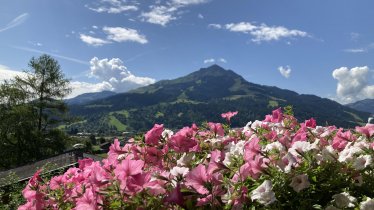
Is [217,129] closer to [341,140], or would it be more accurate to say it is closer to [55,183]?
[341,140]

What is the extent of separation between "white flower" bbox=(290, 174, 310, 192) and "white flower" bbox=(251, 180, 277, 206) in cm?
15

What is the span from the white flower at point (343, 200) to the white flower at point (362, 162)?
282mm

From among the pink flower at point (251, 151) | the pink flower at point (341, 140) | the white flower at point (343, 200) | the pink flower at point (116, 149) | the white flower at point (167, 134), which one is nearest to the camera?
the white flower at point (343, 200)

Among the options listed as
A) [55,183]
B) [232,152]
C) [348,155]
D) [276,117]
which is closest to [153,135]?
[232,152]

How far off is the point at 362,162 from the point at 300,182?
1.63 feet

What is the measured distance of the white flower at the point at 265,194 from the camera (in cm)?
231

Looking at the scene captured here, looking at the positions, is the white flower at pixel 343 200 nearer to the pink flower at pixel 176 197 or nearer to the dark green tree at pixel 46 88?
the pink flower at pixel 176 197

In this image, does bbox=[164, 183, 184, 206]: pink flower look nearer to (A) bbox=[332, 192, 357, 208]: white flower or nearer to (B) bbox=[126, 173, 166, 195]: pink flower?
(B) bbox=[126, 173, 166, 195]: pink flower

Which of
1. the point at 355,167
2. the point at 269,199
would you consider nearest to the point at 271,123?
the point at 355,167

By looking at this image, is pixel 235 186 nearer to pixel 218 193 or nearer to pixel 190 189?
pixel 218 193

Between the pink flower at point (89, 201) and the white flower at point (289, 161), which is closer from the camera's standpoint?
the white flower at point (289, 161)

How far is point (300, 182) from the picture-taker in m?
2.44

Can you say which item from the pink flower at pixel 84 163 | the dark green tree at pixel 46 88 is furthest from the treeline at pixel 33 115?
the pink flower at pixel 84 163

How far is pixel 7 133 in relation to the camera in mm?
49375
